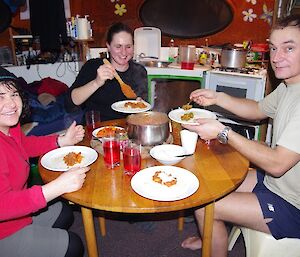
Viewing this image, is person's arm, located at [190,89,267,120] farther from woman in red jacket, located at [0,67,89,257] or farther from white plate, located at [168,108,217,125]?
woman in red jacket, located at [0,67,89,257]

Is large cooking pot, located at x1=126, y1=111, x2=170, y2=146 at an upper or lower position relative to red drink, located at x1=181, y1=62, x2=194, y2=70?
lower

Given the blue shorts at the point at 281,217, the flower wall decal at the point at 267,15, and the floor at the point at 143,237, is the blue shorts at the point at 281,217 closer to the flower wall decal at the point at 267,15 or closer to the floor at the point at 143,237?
the floor at the point at 143,237

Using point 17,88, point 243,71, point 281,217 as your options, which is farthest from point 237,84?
point 17,88

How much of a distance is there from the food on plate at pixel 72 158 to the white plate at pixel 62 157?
0.05ft

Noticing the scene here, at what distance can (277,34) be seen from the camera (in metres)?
1.47

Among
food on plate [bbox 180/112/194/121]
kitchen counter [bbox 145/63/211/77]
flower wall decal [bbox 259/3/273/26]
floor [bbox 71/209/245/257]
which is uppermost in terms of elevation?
flower wall decal [bbox 259/3/273/26]

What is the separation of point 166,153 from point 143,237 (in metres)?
0.97

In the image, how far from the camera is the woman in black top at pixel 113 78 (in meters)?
2.31

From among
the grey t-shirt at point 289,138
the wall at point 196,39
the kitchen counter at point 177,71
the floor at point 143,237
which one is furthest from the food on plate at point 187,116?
the wall at point 196,39

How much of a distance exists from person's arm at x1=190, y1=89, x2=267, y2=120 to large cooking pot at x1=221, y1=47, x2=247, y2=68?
126 centimetres

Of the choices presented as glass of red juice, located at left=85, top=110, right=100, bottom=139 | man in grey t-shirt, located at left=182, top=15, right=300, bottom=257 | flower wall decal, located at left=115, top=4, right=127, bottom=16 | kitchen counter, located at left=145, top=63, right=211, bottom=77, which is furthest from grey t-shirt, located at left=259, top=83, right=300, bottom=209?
flower wall decal, located at left=115, top=4, right=127, bottom=16

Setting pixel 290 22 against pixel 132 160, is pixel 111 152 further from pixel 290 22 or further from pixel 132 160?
pixel 290 22

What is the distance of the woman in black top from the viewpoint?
231 cm

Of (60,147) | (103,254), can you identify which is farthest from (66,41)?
(103,254)
